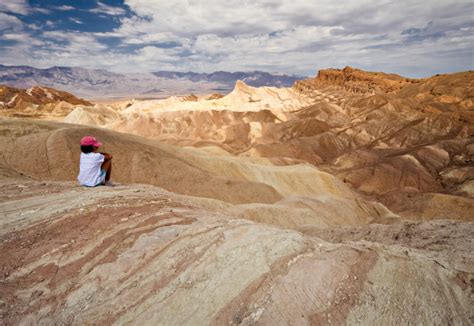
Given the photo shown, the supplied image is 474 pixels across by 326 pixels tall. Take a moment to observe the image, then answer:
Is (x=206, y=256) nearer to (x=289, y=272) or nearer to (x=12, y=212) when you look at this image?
(x=289, y=272)

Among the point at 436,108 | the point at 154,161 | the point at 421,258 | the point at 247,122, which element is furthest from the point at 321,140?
the point at 421,258

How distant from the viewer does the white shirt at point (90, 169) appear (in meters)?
7.30

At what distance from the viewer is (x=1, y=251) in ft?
17.1

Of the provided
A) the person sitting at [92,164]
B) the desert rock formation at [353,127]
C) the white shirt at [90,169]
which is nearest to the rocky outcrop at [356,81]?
the desert rock formation at [353,127]

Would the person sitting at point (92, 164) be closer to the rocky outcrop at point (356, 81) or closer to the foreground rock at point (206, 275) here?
the foreground rock at point (206, 275)

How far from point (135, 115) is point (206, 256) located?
70.6 m

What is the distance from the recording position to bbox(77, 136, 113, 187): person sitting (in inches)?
281

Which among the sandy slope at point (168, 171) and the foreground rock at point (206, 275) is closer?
the foreground rock at point (206, 275)

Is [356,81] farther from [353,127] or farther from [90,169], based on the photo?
[90,169]

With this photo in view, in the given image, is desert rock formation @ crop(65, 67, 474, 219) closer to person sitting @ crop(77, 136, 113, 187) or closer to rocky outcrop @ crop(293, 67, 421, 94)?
rocky outcrop @ crop(293, 67, 421, 94)

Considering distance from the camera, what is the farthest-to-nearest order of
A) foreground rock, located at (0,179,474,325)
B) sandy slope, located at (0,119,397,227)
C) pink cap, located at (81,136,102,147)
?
sandy slope, located at (0,119,397,227) → pink cap, located at (81,136,102,147) → foreground rock, located at (0,179,474,325)

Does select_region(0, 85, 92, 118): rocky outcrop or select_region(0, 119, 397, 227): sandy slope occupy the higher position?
select_region(0, 119, 397, 227): sandy slope

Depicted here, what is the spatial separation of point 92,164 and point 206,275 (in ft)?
14.1

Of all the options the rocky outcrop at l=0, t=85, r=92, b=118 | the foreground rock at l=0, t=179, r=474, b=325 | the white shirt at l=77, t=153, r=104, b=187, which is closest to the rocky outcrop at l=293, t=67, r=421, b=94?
the rocky outcrop at l=0, t=85, r=92, b=118
